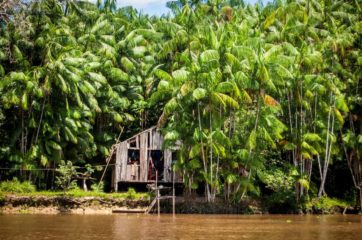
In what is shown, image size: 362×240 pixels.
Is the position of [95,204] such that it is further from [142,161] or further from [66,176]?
[142,161]

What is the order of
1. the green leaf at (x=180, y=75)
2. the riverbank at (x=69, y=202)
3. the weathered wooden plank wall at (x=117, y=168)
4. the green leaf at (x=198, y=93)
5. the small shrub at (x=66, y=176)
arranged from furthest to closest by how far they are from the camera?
the weathered wooden plank wall at (x=117, y=168) < the small shrub at (x=66, y=176) < the green leaf at (x=180, y=75) < the riverbank at (x=69, y=202) < the green leaf at (x=198, y=93)

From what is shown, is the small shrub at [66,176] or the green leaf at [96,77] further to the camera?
the green leaf at [96,77]

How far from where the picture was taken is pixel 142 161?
2428cm

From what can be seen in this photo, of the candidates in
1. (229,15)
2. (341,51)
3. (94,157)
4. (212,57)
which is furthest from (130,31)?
(341,51)

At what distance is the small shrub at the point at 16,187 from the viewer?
21.8 metres

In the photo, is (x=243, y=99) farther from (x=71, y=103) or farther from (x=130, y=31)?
(x=130, y=31)

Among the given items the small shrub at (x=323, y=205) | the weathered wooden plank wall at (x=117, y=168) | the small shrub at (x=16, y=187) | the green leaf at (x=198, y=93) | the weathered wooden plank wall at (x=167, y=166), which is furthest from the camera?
the weathered wooden plank wall at (x=167, y=166)

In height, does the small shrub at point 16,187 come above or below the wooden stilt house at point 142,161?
below

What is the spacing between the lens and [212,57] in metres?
21.5

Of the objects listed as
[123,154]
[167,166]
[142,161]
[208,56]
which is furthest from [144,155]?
[208,56]

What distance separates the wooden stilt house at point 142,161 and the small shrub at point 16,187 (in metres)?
4.03

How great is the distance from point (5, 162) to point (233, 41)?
1205 centimetres

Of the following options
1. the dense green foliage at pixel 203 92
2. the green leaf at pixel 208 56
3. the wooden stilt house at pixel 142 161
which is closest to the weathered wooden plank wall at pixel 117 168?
the wooden stilt house at pixel 142 161

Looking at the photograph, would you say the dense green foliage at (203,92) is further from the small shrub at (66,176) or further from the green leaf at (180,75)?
the small shrub at (66,176)
